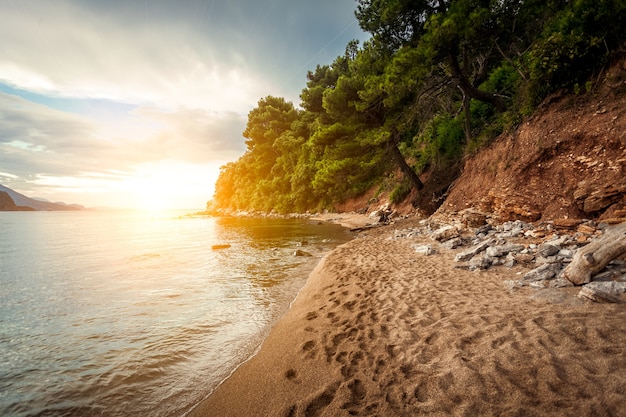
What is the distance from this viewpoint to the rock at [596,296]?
3.46m

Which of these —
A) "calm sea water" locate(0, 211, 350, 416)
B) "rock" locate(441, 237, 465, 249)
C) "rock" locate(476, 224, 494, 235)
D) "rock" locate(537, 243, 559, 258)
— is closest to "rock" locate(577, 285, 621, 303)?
"rock" locate(537, 243, 559, 258)

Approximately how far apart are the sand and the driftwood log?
1.62 ft

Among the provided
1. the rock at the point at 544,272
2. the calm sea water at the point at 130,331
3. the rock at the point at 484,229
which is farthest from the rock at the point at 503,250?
the calm sea water at the point at 130,331

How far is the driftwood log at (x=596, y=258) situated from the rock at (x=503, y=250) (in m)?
1.93

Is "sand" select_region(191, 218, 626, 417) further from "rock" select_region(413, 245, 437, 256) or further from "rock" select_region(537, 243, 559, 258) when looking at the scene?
"rock" select_region(413, 245, 437, 256)

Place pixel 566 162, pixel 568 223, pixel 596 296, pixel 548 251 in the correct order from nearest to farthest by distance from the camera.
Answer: pixel 596 296 → pixel 548 251 → pixel 568 223 → pixel 566 162

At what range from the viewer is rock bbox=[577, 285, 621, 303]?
3459 mm

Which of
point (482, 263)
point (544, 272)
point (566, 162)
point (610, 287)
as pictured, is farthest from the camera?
point (566, 162)

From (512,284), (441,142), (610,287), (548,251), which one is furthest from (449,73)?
(610,287)

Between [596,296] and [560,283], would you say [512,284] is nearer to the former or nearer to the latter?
[560,283]

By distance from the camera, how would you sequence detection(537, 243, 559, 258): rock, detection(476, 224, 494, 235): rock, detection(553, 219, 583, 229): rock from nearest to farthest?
1. detection(537, 243, 559, 258): rock
2. detection(553, 219, 583, 229): rock
3. detection(476, 224, 494, 235): rock

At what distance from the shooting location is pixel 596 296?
356cm

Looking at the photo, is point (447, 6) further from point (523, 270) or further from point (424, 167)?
point (523, 270)

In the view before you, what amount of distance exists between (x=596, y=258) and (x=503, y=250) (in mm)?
2186
